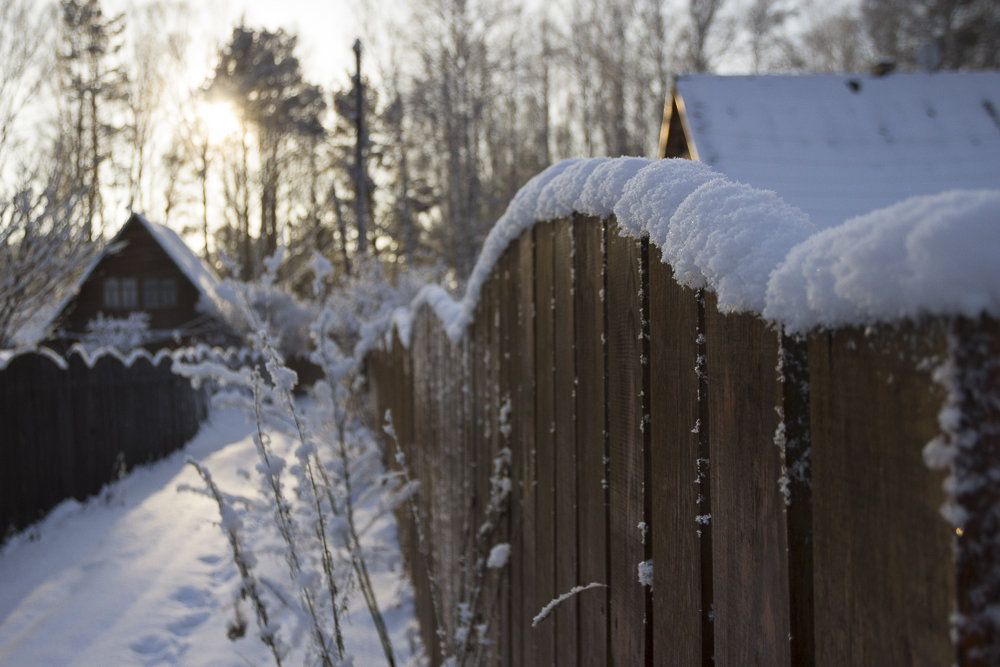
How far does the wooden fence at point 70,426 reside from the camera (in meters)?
6.61

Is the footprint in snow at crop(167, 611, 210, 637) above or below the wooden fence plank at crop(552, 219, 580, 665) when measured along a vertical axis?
below

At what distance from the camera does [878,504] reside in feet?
1.73

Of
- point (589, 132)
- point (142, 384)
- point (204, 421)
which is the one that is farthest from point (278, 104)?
point (142, 384)

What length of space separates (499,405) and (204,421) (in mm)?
14453

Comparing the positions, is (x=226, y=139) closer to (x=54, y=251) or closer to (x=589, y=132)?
(x=589, y=132)

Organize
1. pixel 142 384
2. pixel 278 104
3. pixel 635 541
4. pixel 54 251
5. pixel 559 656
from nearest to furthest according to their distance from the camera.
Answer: pixel 635 541 < pixel 559 656 < pixel 54 251 < pixel 142 384 < pixel 278 104

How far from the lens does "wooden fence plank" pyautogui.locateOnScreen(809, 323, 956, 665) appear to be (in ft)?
1.56

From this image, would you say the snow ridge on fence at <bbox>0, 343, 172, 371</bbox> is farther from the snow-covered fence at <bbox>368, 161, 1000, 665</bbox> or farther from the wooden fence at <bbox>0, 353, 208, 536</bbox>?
the snow-covered fence at <bbox>368, 161, 1000, 665</bbox>

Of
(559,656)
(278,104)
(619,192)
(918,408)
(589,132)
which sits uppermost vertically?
(278,104)

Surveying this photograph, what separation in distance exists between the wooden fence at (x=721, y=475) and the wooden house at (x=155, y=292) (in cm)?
2514

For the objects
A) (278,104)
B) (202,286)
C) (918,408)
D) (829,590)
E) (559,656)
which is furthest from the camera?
(278,104)

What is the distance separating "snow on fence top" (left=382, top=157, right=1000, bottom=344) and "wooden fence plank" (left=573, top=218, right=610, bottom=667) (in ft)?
0.33

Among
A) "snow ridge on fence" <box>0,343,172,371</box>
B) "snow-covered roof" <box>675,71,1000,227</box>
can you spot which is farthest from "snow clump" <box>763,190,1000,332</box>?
"snow ridge on fence" <box>0,343,172,371</box>

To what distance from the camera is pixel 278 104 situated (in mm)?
26656
